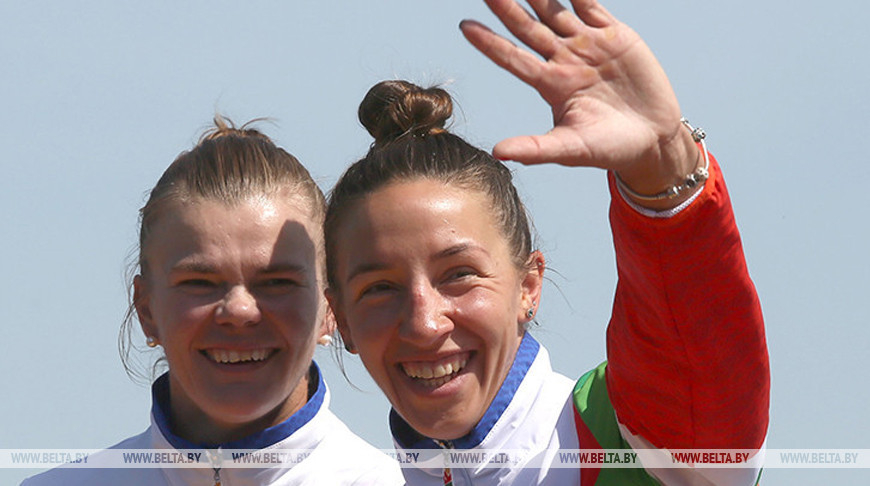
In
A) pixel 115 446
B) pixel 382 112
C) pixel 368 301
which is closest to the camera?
pixel 368 301

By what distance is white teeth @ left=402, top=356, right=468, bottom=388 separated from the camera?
12.0ft

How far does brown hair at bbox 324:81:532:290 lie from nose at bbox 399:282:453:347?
42 cm

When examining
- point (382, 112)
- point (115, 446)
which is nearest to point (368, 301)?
point (382, 112)

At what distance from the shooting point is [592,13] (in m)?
3.01

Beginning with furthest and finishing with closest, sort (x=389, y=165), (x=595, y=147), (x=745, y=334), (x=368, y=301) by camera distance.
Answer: (x=389, y=165)
(x=368, y=301)
(x=745, y=334)
(x=595, y=147)

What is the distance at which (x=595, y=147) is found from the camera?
2895mm

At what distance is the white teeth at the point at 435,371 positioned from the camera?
3.67 m

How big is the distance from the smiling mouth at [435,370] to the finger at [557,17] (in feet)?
3.83

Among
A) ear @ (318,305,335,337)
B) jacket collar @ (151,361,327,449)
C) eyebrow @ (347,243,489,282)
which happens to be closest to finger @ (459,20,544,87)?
eyebrow @ (347,243,489,282)

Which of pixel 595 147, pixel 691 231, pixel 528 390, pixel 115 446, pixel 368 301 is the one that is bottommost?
pixel 115 446

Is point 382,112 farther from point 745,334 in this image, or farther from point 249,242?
point 745,334

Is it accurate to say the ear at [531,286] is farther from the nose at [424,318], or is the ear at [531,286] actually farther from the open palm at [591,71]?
the open palm at [591,71]

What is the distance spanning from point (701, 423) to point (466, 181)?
1.20m

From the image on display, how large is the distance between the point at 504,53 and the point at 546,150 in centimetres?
30
